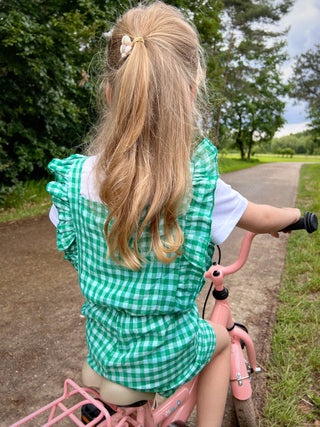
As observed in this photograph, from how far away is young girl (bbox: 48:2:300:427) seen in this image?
111cm

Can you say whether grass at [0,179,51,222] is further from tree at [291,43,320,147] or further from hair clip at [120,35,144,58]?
tree at [291,43,320,147]

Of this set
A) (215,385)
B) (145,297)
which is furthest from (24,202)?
(145,297)

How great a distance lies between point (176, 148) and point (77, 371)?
68.0 inches

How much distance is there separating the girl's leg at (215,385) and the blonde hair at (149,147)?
21.8 inches

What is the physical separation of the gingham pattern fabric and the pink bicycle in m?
0.07

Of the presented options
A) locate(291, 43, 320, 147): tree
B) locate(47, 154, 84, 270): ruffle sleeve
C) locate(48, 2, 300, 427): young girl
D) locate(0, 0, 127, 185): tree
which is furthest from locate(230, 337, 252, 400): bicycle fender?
locate(291, 43, 320, 147): tree

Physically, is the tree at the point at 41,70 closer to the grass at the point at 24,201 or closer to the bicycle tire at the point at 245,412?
the grass at the point at 24,201

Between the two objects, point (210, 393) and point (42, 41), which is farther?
point (42, 41)

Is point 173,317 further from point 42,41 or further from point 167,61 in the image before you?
point 42,41

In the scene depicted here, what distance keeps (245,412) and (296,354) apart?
81 centimetres

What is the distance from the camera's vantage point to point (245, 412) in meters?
1.76

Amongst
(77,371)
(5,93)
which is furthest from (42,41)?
(77,371)

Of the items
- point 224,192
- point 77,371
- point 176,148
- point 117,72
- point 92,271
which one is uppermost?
point 117,72

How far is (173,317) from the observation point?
119 centimetres
